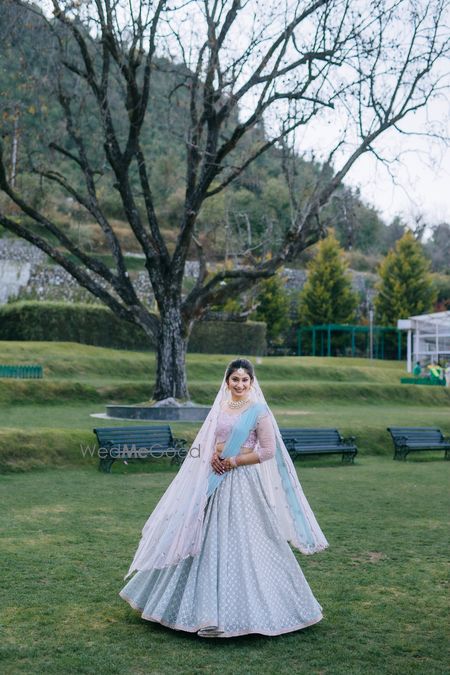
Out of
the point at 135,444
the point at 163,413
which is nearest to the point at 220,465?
the point at 135,444

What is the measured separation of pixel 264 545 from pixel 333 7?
53.2 ft

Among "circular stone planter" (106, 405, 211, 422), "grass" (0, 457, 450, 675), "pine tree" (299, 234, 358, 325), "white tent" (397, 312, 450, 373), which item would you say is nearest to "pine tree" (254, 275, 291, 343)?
"pine tree" (299, 234, 358, 325)

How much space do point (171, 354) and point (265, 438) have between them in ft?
48.1

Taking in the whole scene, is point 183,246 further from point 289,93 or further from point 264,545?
point 264,545

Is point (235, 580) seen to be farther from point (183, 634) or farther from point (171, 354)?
point (171, 354)

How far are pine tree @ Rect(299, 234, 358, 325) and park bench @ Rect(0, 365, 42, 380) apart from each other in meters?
26.8

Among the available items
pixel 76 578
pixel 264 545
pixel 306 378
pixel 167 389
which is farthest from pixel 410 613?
pixel 306 378

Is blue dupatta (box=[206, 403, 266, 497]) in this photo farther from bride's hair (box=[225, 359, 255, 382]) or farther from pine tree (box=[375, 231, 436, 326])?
pine tree (box=[375, 231, 436, 326])

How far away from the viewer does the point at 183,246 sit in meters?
19.9

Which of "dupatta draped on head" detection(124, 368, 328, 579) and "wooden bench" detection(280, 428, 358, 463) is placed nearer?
A: "dupatta draped on head" detection(124, 368, 328, 579)

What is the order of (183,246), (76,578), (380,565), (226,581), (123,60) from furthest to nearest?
(183,246)
(123,60)
(380,565)
(76,578)
(226,581)

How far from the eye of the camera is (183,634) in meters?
5.48

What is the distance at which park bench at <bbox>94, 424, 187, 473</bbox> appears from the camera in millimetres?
14055

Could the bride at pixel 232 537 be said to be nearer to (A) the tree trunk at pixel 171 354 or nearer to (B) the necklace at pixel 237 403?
(B) the necklace at pixel 237 403
